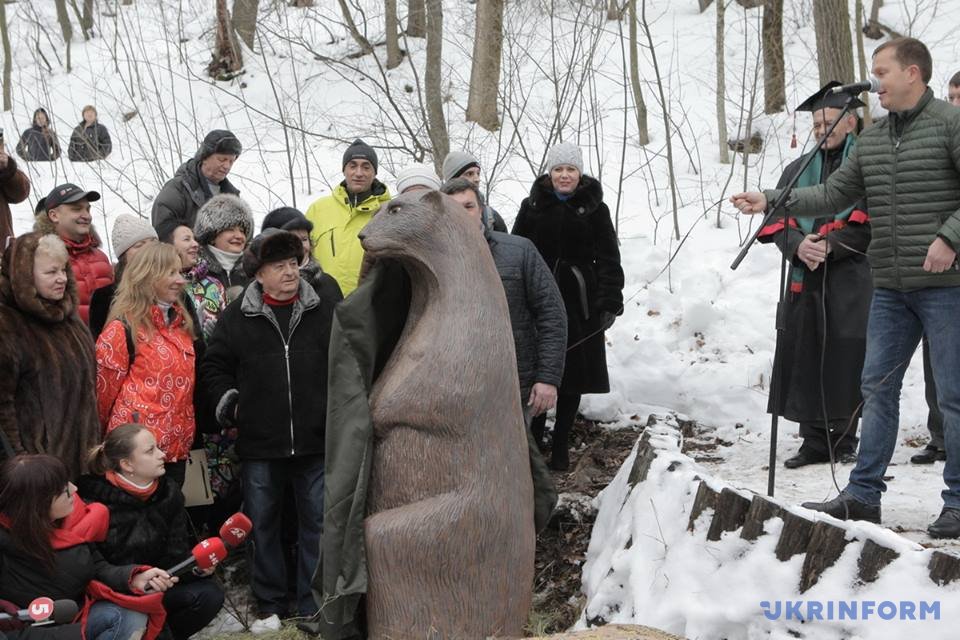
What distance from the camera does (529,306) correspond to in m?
5.15

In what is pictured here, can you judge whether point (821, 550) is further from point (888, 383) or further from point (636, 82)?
point (636, 82)

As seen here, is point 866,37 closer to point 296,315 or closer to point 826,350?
point 826,350

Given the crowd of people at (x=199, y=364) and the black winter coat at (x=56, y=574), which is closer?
the black winter coat at (x=56, y=574)

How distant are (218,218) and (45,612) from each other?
2489 mm

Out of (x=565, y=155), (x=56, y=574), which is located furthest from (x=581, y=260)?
(x=56, y=574)

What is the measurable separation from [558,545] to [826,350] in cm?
192

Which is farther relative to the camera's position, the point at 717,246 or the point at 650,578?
the point at 717,246

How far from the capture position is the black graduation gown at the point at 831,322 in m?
5.53

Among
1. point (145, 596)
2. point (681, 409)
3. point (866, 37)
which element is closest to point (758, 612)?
point (145, 596)

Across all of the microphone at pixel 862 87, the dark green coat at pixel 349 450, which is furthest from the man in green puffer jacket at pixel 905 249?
the dark green coat at pixel 349 450

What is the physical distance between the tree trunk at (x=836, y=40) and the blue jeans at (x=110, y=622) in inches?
305

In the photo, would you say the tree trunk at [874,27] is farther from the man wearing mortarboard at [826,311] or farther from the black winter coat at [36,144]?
the black winter coat at [36,144]

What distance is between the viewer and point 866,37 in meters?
16.0

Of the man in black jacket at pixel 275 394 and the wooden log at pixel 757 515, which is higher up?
the man in black jacket at pixel 275 394
